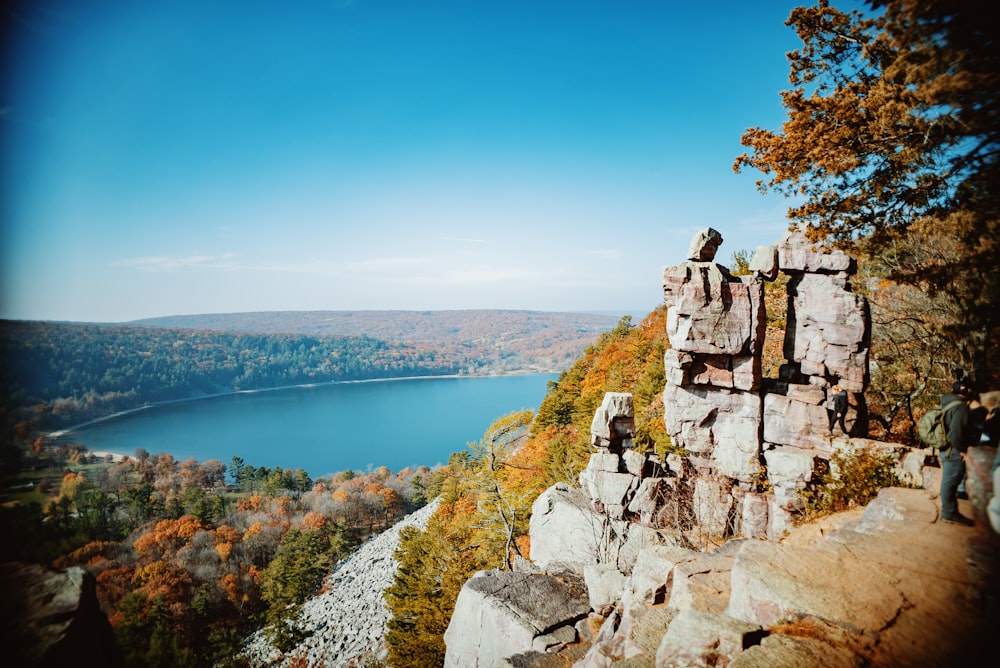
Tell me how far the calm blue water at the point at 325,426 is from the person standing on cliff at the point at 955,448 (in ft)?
223

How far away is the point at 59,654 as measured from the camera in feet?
9.63

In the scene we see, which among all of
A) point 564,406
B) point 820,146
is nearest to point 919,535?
point 820,146

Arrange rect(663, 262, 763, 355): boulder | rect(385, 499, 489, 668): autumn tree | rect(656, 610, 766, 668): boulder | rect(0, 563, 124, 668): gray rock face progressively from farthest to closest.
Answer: rect(385, 499, 489, 668): autumn tree
rect(663, 262, 763, 355): boulder
rect(656, 610, 766, 668): boulder
rect(0, 563, 124, 668): gray rock face

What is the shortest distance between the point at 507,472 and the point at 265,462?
59.3m

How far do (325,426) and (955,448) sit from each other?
93.7 metres

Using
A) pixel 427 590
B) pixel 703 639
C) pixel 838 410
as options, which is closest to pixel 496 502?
pixel 427 590

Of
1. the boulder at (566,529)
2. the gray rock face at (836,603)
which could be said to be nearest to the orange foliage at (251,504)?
the boulder at (566,529)

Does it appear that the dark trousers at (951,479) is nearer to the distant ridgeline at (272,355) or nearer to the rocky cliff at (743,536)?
the rocky cliff at (743,536)

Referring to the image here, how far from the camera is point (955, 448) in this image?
4.63 meters

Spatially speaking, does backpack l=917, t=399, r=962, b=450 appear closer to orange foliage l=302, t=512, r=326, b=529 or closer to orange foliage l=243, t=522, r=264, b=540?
orange foliage l=302, t=512, r=326, b=529

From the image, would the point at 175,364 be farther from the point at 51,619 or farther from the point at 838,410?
the point at 838,410

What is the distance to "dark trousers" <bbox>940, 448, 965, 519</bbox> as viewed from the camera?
4.64m

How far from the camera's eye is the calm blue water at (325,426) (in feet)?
227

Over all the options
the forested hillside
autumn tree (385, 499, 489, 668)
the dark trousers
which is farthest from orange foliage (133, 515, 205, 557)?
the dark trousers
